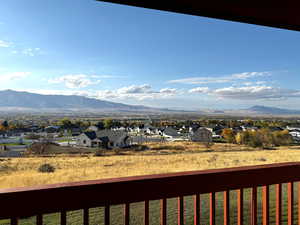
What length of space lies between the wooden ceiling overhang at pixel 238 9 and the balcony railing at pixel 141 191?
2.34ft

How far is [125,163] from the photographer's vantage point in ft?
21.3

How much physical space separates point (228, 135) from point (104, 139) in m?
4.64

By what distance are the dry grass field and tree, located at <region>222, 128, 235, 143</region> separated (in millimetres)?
234

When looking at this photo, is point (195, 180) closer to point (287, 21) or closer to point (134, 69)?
point (287, 21)

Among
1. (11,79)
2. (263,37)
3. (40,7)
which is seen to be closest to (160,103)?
(263,37)

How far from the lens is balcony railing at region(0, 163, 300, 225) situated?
0.81m

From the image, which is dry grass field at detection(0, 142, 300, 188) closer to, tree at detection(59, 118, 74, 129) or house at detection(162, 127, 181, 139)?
house at detection(162, 127, 181, 139)

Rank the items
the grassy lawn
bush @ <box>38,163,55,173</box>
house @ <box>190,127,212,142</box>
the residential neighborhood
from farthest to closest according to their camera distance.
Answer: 1. house @ <box>190,127,212,142</box>
2. bush @ <box>38,163,55,173</box>
3. the residential neighborhood
4. the grassy lawn

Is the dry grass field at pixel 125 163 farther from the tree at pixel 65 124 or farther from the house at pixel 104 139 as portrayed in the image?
the tree at pixel 65 124

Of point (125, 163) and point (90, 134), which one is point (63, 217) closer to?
point (125, 163)

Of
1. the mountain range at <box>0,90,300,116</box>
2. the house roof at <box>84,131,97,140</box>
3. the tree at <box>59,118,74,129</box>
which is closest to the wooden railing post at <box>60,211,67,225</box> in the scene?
the tree at <box>59,118,74,129</box>

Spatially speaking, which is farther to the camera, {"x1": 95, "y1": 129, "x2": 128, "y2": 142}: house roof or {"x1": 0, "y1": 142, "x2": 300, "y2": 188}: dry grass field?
{"x1": 95, "y1": 129, "x2": 128, "y2": 142}: house roof

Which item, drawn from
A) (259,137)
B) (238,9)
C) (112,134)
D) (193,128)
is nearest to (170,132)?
(193,128)

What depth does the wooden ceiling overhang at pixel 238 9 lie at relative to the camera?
967 millimetres
